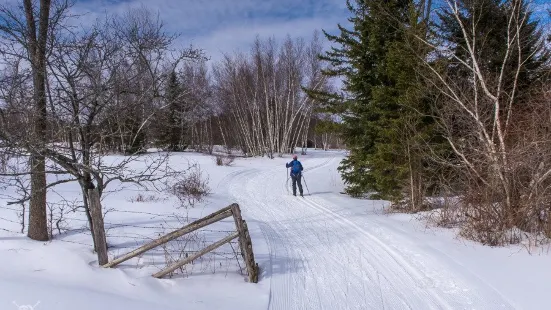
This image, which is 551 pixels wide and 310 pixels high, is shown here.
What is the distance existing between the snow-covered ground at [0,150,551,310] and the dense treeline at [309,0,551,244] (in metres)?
1.13

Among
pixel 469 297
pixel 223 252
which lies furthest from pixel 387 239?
pixel 223 252

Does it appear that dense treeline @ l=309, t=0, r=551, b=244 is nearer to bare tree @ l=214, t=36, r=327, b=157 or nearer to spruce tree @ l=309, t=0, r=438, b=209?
spruce tree @ l=309, t=0, r=438, b=209

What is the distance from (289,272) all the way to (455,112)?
20.6 feet

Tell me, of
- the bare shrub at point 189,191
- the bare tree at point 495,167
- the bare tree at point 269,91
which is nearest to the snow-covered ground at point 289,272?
the bare tree at point 495,167

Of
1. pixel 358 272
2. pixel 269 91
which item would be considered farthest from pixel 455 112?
pixel 269 91

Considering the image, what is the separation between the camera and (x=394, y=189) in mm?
11391

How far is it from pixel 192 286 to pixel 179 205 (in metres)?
6.09

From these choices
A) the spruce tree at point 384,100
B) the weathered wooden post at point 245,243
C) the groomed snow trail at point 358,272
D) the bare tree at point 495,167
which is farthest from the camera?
the spruce tree at point 384,100

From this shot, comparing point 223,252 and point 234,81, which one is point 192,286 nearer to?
point 223,252

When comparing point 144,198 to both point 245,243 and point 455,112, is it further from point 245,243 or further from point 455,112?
point 455,112

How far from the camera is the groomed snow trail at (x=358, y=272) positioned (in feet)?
15.6

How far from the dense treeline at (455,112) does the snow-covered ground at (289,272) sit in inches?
44.4

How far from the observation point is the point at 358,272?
582 cm

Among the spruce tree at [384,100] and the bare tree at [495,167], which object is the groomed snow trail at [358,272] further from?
the spruce tree at [384,100]
